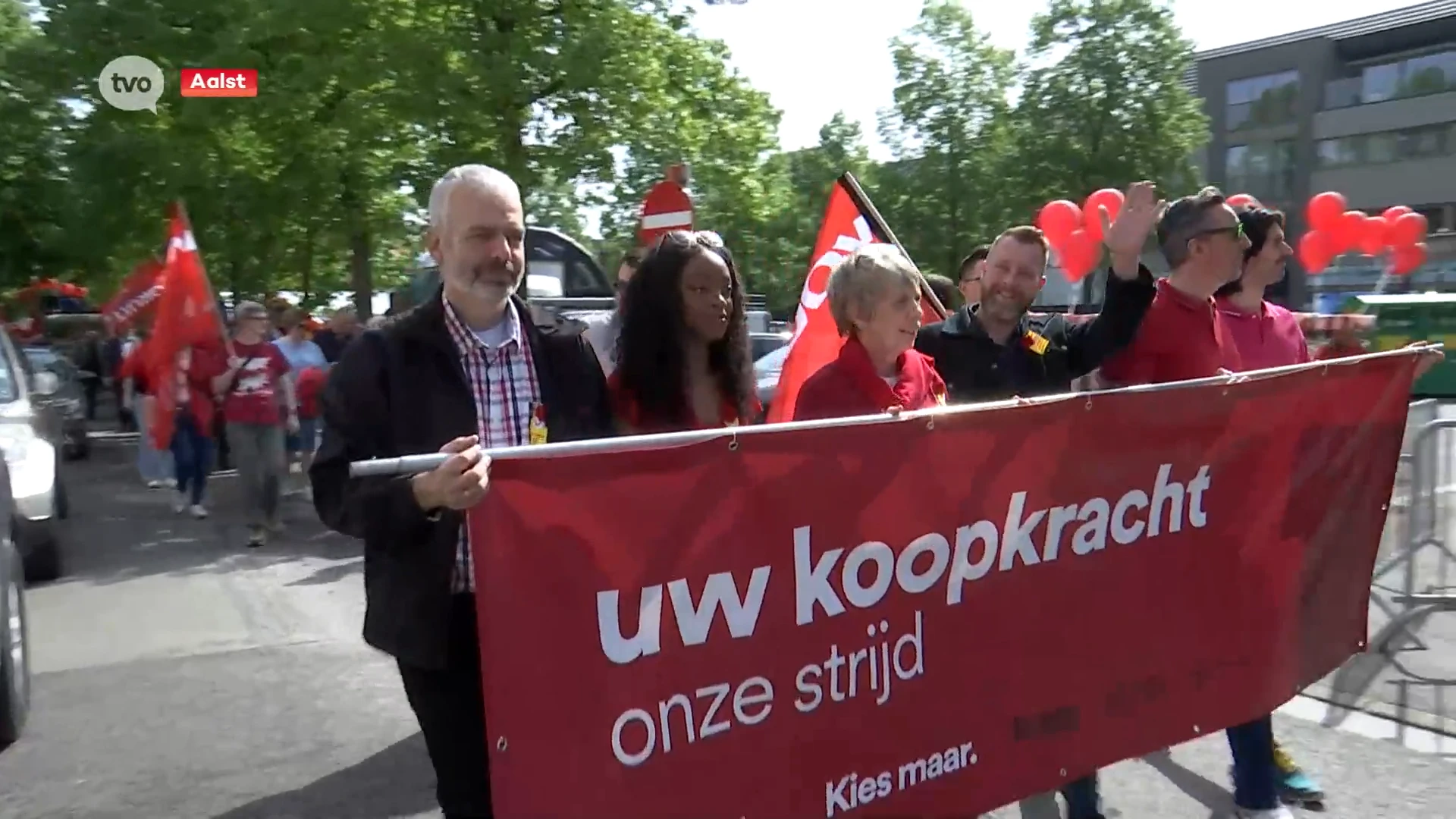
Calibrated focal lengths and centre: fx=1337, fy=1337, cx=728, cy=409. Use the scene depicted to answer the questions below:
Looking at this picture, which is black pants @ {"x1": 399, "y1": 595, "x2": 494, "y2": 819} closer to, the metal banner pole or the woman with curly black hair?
the metal banner pole

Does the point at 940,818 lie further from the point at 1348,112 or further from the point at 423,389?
the point at 1348,112

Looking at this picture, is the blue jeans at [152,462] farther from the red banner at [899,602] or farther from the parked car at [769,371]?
the red banner at [899,602]

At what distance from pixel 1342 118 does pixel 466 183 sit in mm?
58022

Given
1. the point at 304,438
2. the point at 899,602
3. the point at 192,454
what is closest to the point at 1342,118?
the point at 304,438

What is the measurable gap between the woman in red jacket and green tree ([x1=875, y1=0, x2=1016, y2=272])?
99.0 ft

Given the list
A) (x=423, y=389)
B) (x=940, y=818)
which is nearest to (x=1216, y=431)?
(x=940, y=818)

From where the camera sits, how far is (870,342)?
3.50 meters

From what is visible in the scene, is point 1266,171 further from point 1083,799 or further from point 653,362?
point 653,362

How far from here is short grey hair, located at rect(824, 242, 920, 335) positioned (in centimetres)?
345

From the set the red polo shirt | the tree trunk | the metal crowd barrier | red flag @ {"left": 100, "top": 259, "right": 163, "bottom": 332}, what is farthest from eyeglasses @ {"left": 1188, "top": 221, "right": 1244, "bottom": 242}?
the tree trunk

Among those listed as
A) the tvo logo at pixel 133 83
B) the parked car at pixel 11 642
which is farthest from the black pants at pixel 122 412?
the parked car at pixel 11 642

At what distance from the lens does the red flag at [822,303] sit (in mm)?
5965

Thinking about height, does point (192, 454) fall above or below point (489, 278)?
below

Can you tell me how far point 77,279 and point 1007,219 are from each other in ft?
73.2
